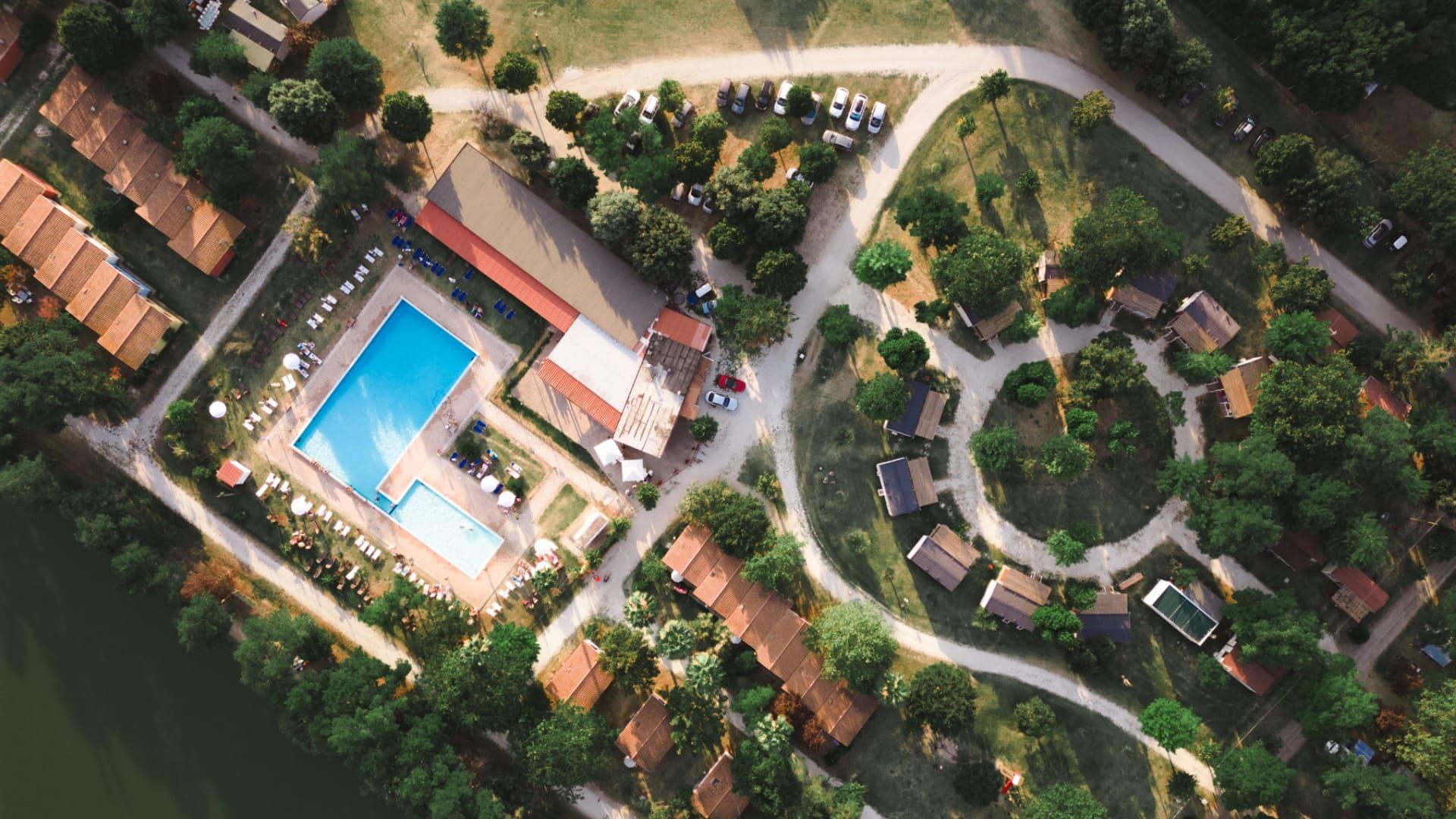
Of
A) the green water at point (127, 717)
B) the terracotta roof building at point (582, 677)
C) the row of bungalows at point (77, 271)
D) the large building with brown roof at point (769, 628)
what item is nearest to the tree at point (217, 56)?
the row of bungalows at point (77, 271)

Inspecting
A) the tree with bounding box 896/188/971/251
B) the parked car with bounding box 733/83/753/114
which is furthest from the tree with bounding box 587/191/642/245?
the tree with bounding box 896/188/971/251

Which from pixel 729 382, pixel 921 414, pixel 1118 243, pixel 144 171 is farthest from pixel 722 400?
pixel 144 171

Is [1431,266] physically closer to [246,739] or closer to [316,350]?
[316,350]

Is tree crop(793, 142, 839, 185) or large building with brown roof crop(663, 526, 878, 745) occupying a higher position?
tree crop(793, 142, 839, 185)

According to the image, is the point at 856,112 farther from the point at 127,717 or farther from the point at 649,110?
the point at 127,717

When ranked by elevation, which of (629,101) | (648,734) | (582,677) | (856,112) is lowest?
(648,734)

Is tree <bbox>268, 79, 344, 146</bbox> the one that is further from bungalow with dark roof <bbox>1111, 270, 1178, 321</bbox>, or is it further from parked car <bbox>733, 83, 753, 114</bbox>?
bungalow with dark roof <bbox>1111, 270, 1178, 321</bbox>
